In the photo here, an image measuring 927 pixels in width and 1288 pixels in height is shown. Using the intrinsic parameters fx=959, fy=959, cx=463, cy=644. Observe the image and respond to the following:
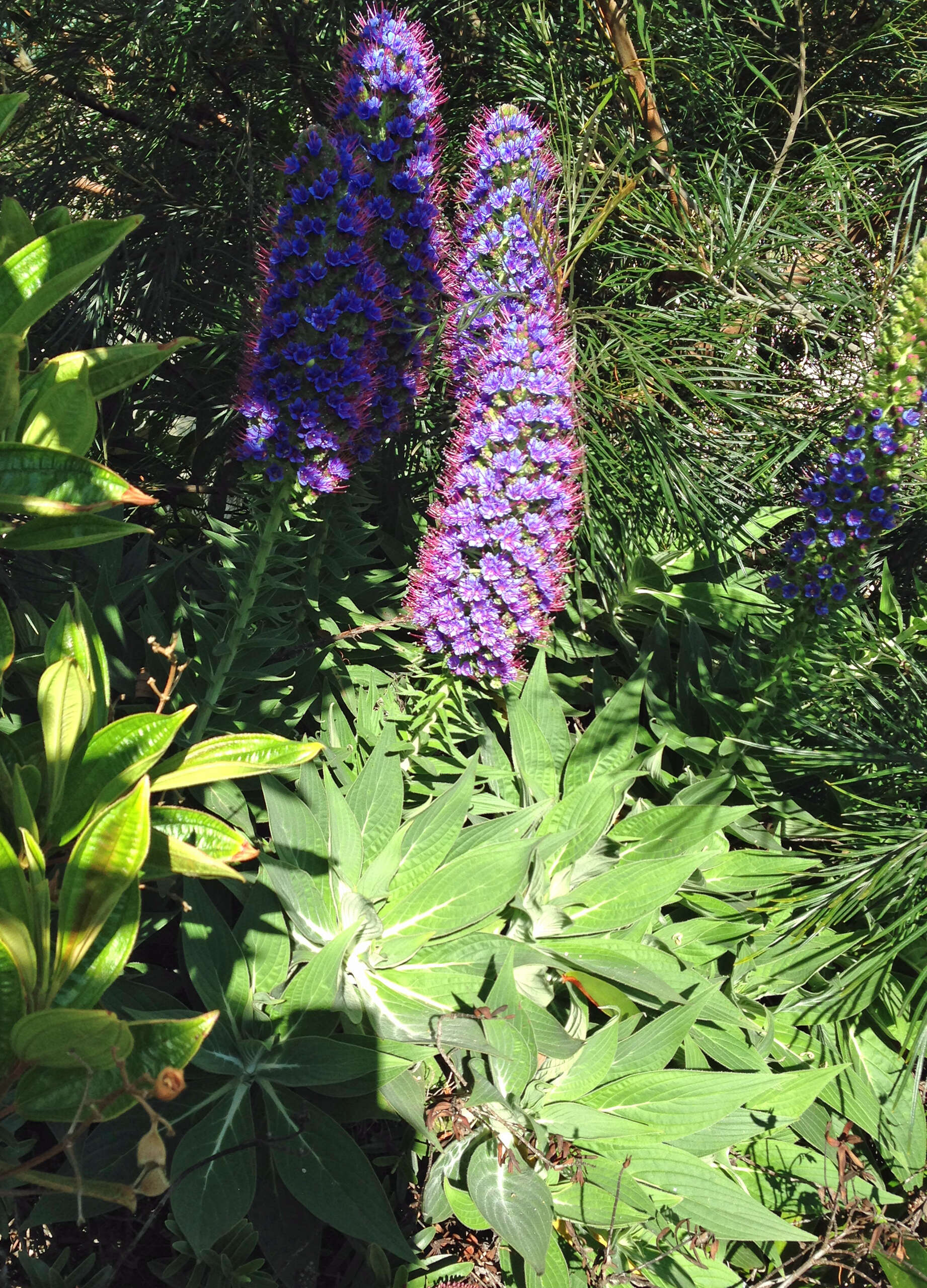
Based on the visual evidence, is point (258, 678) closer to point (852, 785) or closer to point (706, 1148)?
point (706, 1148)

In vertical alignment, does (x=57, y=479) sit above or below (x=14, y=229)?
below

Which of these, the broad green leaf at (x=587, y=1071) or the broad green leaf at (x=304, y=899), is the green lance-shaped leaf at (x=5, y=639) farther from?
the broad green leaf at (x=587, y=1071)

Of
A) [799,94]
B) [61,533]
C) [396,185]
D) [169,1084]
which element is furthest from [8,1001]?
[799,94]

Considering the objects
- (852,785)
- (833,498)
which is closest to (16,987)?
(833,498)

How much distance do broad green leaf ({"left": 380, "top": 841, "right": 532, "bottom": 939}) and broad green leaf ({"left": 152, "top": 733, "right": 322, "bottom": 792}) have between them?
485mm

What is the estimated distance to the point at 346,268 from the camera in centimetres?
144

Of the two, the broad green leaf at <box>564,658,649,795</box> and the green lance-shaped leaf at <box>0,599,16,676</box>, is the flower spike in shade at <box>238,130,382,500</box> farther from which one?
the broad green leaf at <box>564,658,649,795</box>

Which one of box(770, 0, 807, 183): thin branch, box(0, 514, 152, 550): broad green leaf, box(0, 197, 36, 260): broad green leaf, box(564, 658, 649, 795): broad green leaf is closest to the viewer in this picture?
box(0, 514, 152, 550): broad green leaf

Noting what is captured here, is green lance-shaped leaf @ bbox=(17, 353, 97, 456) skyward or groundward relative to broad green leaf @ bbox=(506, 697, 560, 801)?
skyward

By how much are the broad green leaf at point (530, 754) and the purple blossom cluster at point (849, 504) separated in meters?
0.54

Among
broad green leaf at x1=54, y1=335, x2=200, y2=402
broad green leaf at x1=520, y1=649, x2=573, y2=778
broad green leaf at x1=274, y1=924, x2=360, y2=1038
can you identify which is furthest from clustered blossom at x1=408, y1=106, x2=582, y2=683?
broad green leaf at x1=54, y1=335, x2=200, y2=402

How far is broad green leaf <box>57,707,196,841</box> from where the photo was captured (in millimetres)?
1091

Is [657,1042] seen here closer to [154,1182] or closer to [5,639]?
[154,1182]

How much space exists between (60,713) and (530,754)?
1033mm
